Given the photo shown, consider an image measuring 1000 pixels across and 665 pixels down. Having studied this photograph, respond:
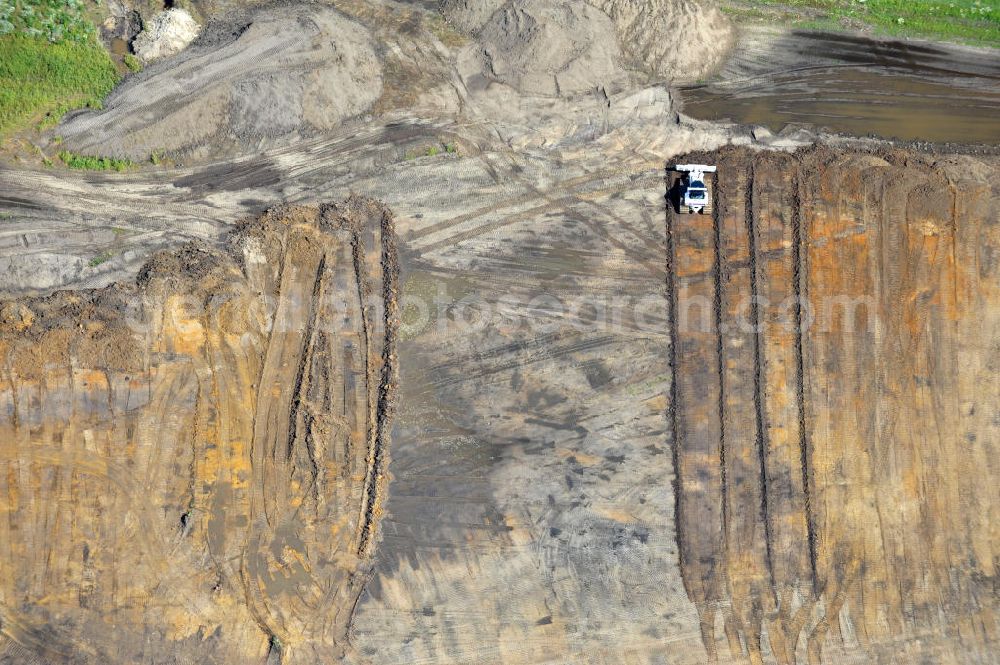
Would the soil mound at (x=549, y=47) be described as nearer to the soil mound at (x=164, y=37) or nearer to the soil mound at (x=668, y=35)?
the soil mound at (x=668, y=35)

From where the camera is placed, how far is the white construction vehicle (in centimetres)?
1098

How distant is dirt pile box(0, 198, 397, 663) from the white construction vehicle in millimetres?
Answer: 5204

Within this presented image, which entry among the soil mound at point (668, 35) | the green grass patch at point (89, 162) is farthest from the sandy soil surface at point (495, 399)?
the soil mound at point (668, 35)

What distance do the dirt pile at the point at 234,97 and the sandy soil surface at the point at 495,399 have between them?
0.18m

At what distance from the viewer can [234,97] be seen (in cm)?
1094

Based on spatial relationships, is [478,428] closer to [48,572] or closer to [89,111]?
[48,572]

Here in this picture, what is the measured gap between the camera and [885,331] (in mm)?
11164

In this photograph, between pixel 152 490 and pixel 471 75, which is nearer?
pixel 152 490

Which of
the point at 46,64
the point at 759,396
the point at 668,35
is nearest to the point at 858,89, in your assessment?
the point at 668,35

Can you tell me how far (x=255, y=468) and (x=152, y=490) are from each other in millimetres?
1647

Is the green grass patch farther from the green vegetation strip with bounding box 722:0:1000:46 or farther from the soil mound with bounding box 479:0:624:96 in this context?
the green vegetation strip with bounding box 722:0:1000:46

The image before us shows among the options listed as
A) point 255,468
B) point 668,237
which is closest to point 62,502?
point 255,468

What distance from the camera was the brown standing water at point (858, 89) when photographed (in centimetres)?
1205

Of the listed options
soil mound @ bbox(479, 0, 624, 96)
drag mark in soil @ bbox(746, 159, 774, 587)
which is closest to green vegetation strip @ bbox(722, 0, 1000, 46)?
soil mound @ bbox(479, 0, 624, 96)
